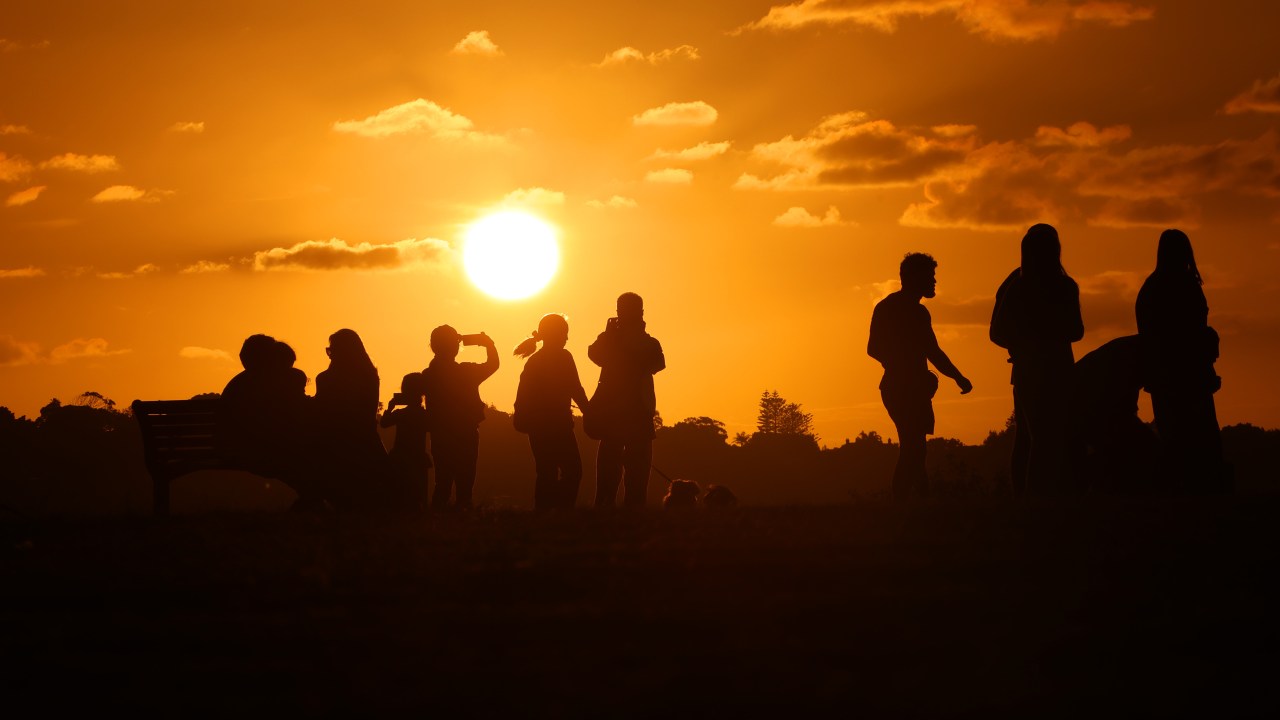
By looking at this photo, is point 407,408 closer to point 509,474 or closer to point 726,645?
point 726,645

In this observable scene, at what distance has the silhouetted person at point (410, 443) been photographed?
36.2 ft

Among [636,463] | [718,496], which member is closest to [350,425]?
[636,463]

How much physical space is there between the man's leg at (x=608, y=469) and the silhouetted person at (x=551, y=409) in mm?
212

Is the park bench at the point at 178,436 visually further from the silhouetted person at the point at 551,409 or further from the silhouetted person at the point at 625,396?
the silhouetted person at the point at 625,396

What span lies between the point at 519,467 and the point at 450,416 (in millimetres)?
56539

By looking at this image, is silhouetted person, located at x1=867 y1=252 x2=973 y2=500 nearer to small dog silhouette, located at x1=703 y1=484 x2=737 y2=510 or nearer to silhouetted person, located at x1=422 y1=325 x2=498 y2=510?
small dog silhouette, located at x1=703 y1=484 x2=737 y2=510

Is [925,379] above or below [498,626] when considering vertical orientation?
above

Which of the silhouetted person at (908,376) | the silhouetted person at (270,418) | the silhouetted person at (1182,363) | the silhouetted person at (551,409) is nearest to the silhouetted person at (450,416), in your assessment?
the silhouetted person at (551,409)

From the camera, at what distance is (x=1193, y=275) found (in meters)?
9.80

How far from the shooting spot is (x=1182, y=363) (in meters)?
9.72

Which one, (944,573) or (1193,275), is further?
(1193,275)

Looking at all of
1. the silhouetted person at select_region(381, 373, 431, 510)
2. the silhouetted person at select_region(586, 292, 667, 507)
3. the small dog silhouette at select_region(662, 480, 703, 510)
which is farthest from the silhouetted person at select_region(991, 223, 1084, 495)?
the silhouetted person at select_region(381, 373, 431, 510)

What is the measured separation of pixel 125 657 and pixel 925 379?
7.72 meters

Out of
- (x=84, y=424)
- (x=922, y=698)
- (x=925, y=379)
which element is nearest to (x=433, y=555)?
(x=922, y=698)
